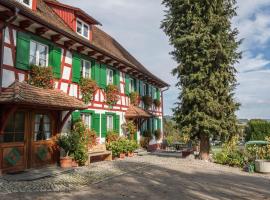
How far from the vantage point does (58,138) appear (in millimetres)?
12836

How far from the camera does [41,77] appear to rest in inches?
477

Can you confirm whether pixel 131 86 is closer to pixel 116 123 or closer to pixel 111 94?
pixel 116 123

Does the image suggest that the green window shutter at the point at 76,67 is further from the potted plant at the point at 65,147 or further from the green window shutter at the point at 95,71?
the potted plant at the point at 65,147

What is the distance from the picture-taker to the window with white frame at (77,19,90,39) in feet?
55.1

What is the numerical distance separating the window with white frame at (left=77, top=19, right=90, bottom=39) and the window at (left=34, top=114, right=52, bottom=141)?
5952 millimetres

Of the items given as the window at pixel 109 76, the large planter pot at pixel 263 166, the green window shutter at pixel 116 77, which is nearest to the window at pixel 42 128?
the window at pixel 109 76

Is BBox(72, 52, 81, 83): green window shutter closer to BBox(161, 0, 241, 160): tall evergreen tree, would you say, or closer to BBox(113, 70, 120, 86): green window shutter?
BBox(113, 70, 120, 86): green window shutter

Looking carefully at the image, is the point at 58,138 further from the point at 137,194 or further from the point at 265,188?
the point at 265,188

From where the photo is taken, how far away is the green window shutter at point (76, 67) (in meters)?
14.6

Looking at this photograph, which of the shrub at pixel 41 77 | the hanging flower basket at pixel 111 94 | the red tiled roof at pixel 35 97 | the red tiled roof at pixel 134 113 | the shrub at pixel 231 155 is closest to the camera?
the red tiled roof at pixel 35 97

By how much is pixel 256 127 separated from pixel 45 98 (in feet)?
72.0

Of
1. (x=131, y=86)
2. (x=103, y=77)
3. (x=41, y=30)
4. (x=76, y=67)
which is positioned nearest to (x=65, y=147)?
(x=76, y=67)

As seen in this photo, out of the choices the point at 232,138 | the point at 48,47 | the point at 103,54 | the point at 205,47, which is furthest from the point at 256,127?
the point at 48,47

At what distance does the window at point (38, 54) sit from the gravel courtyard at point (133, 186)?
4601mm
